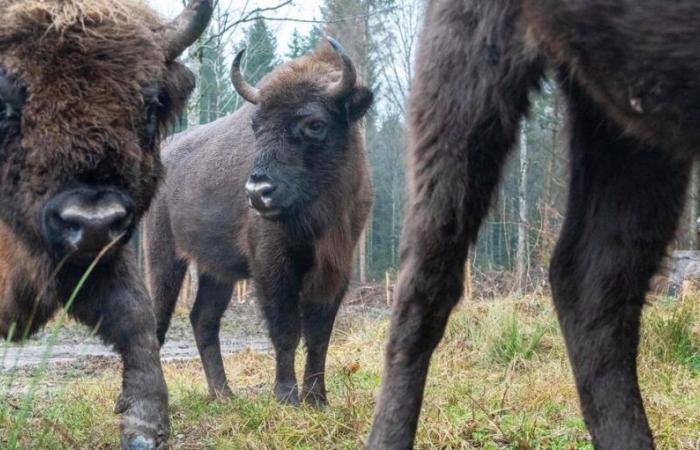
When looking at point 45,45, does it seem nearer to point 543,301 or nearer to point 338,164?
point 338,164

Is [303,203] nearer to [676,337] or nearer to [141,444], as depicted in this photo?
[676,337]

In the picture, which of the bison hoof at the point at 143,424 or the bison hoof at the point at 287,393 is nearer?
the bison hoof at the point at 143,424

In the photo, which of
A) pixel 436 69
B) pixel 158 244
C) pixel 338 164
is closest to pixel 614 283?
pixel 436 69

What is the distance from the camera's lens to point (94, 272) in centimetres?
430

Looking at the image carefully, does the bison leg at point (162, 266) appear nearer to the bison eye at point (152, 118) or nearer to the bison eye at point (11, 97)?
the bison eye at point (152, 118)

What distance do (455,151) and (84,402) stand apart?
3.11 meters

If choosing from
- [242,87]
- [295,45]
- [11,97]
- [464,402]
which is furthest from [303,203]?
[295,45]

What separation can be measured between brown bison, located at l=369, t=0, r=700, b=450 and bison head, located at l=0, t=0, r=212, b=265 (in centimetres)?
126

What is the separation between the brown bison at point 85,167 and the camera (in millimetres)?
3775

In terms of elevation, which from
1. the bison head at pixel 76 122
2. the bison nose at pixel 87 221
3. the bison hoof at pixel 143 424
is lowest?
the bison hoof at pixel 143 424

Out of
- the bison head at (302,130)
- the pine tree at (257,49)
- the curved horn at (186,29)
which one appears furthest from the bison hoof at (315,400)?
the pine tree at (257,49)

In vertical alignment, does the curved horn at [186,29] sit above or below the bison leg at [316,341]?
above

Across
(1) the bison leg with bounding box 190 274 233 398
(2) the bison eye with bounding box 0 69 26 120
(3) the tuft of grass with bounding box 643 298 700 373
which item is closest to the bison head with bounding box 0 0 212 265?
(2) the bison eye with bounding box 0 69 26 120

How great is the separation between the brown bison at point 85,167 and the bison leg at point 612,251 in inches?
69.4
